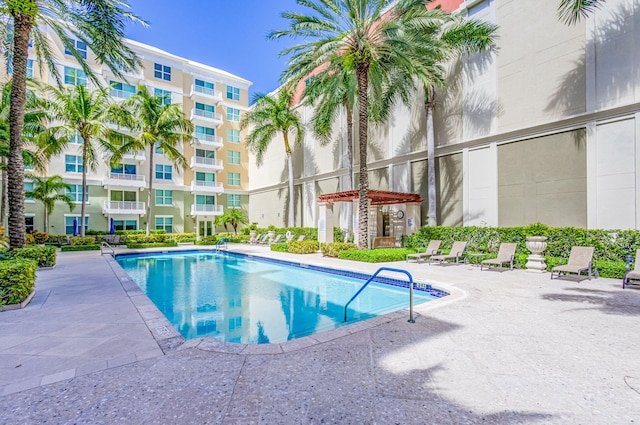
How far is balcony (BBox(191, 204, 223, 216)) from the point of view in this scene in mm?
31984

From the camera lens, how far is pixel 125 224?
29.2 m

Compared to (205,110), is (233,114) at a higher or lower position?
higher

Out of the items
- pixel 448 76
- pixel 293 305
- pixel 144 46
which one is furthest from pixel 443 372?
pixel 144 46

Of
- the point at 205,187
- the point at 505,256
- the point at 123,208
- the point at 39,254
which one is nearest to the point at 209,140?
the point at 205,187

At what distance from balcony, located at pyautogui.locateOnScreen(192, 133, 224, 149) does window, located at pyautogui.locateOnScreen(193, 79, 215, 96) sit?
15.4ft

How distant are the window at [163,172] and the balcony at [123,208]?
150 inches

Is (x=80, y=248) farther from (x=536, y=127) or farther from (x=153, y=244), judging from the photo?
(x=536, y=127)

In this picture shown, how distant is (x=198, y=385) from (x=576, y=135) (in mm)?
15358

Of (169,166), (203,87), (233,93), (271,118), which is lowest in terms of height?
(169,166)

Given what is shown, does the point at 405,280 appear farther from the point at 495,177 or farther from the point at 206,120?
the point at 206,120

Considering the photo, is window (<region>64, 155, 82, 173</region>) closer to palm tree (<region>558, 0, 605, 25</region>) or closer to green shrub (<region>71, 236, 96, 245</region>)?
green shrub (<region>71, 236, 96, 245</region>)

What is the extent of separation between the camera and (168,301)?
878 centimetres

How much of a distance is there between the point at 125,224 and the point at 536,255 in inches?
1225

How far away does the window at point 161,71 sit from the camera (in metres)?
32.2
